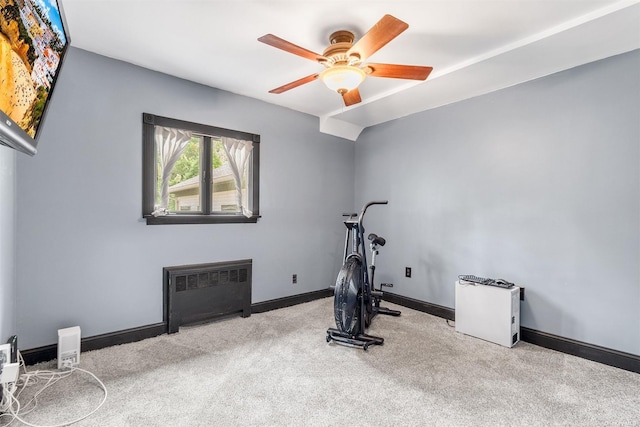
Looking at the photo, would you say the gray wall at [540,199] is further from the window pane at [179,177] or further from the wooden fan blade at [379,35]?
the window pane at [179,177]

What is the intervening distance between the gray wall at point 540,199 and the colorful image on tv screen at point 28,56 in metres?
3.52

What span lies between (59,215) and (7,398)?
4.25 ft

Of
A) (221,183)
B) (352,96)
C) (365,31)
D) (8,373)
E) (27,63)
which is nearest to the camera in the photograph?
(27,63)

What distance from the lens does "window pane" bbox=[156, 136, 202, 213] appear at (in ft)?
10.0

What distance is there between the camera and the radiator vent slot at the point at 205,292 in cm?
306

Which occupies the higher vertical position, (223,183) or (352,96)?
(352,96)

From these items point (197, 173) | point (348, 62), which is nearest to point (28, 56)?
point (348, 62)

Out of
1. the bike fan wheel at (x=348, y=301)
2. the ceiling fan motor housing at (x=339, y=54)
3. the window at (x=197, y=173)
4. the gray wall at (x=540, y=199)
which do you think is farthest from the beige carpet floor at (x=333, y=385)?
the ceiling fan motor housing at (x=339, y=54)

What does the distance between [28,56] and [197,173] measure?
2.22 meters

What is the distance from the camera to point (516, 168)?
10.2ft

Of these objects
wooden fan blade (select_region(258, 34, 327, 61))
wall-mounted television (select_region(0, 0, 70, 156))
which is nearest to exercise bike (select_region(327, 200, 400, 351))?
wooden fan blade (select_region(258, 34, 327, 61))

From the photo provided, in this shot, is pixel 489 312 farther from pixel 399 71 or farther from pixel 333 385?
pixel 399 71

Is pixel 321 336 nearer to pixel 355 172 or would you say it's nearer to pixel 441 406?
pixel 441 406

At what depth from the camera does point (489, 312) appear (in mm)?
2955
